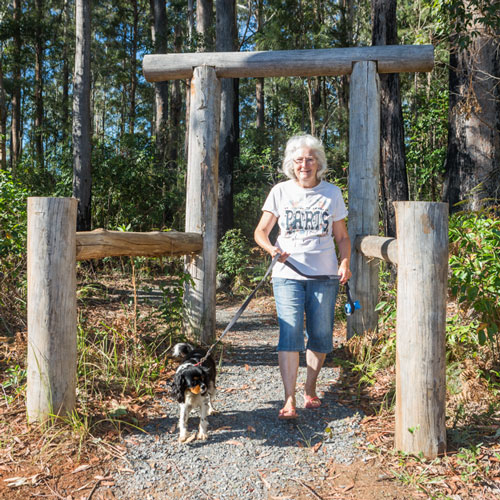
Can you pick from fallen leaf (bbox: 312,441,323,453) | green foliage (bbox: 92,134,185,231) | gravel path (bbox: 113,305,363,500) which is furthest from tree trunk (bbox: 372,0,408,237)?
fallen leaf (bbox: 312,441,323,453)

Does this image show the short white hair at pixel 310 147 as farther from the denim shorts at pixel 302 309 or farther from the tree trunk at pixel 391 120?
the tree trunk at pixel 391 120

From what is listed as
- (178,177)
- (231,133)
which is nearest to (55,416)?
(231,133)

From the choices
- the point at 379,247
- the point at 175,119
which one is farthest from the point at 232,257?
the point at 175,119

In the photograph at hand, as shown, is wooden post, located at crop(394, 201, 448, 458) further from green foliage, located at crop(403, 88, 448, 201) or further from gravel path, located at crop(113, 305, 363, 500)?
green foliage, located at crop(403, 88, 448, 201)

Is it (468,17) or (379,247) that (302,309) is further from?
(468,17)

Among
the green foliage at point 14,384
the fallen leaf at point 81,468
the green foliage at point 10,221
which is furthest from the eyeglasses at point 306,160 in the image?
the green foliage at point 10,221

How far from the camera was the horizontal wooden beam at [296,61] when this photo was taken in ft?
16.4

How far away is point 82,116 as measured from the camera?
9.87 meters

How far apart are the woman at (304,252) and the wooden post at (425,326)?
2.17ft

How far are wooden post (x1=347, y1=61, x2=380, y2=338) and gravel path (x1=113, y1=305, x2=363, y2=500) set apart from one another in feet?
3.58

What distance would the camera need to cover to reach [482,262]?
3.53 metres

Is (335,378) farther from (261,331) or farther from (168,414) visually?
(261,331)

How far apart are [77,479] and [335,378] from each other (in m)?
2.52

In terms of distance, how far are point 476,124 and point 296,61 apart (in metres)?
3.67
